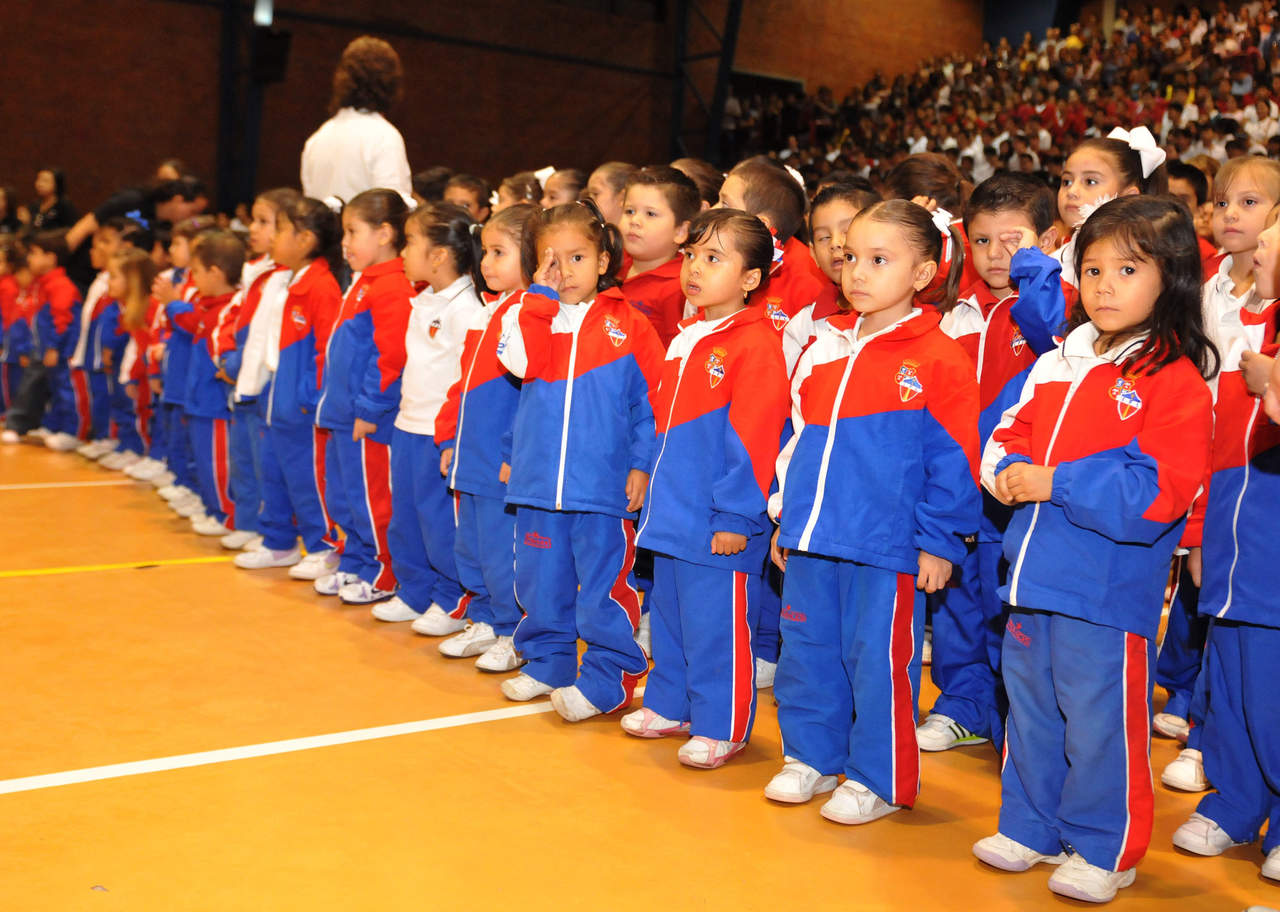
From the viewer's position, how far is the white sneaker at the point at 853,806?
279cm

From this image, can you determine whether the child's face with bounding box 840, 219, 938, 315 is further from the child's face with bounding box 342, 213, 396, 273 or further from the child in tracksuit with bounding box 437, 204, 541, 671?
the child's face with bounding box 342, 213, 396, 273

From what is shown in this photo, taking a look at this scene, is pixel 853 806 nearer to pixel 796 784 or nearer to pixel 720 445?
pixel 796 784

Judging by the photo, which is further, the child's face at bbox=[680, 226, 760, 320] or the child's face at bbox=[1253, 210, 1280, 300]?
the child's face at bbox=[680, 226, 760, 320]

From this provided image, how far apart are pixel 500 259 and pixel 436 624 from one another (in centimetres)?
135

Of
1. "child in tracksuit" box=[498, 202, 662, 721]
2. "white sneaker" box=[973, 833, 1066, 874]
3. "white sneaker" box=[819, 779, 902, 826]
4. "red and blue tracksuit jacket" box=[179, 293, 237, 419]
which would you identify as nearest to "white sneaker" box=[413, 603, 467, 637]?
"child in tracksuit" box=[498, 202, 662, 721]

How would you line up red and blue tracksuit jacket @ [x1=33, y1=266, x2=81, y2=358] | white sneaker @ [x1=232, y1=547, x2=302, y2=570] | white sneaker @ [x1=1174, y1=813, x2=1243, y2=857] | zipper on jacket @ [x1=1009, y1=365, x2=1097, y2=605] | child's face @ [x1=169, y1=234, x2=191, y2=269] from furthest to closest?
1. red and blue tracksuit jacket @ [x1=33, y1=266, x2=81, y2=358]
2. child's face @ [x1=169, y1=234, x2=191, y2=269]
3. white sneaker @ [x1=232, y1=547, x2=302, y2=570]
4. white sneaker @ [x1=1174, y1=813, x2=1243, y2=857]
5. zipper on jacket @ [x1=1009, y1=365, x2=1097, y2=605]

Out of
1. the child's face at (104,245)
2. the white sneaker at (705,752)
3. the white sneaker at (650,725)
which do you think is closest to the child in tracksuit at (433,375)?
the white sneaker at (650,725)

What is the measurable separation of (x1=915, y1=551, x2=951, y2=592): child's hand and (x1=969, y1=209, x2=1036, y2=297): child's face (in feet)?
3.54

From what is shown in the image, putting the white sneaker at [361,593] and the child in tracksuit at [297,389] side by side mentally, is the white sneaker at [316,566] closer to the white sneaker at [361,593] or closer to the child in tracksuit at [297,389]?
the child in tracksuit at [297,389]

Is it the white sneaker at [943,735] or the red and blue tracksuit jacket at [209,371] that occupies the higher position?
the red and blue tracksuit jacket at [209,371]

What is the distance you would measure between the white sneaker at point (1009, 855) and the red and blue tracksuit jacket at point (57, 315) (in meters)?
7.63

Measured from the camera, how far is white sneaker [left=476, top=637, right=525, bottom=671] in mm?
3861

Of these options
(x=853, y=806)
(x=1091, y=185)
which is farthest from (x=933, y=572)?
(x=1091, y=185)

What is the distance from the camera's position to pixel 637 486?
3381mm
